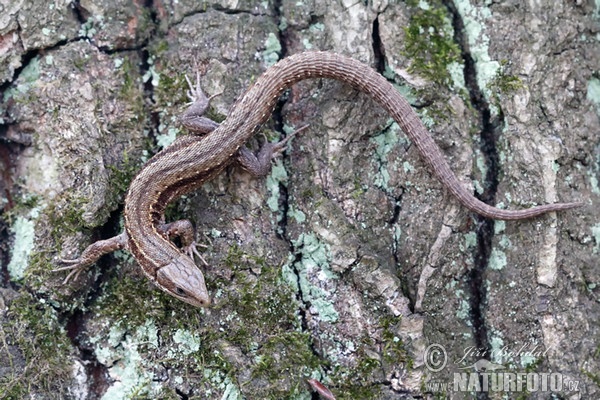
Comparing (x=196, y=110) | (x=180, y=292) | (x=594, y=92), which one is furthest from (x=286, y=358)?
(x=594, y=92)

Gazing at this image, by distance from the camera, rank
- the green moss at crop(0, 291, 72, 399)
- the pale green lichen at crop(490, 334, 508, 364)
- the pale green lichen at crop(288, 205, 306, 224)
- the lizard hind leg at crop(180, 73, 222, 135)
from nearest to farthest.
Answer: the green moss at crop(0, 291, 72, 399) → the pale green lichen at crop(490, 334, 508, 364) → the pale green lichen at crop(288, 205, 306, 224) → the lizard hind leg at crop(180, 73, 222, 135)

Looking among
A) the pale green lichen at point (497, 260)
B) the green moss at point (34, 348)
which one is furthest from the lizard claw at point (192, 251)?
the pale green lichen at point (497, 260)

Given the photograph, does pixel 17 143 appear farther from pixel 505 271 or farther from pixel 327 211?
pixel 505 271

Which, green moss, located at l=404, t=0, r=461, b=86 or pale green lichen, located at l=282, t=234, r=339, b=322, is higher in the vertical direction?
green moss, located at l=404, t=0, r=461, b=86
